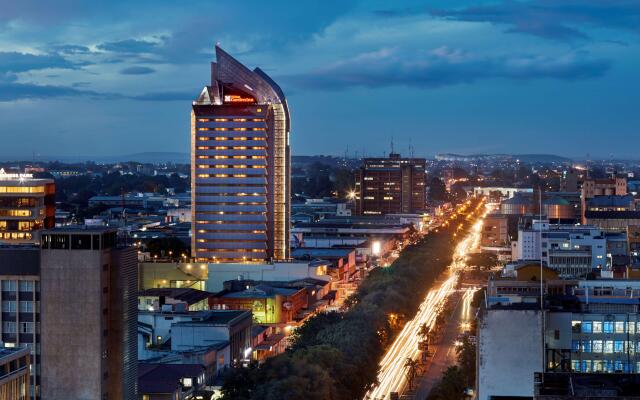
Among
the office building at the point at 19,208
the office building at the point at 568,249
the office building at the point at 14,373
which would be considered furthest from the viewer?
the office building at the point at 568,249

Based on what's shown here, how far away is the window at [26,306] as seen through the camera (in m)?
46.5

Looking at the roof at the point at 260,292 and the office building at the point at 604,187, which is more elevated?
the office building at the point at 604,187

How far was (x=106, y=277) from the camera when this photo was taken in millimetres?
46625

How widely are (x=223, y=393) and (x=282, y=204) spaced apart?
190 ft

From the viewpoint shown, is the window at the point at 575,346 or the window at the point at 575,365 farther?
the window at the point at 575,346

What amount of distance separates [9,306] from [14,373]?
618 centimetres

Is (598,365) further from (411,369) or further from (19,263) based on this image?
(411,369)

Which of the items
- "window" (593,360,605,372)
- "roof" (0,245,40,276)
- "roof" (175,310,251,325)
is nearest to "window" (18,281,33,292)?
"roof" (0,245,40,276)

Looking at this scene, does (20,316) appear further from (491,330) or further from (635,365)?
(635,365)

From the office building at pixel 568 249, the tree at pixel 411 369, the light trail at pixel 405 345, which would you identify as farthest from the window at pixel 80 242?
the office building at pixel 568 249

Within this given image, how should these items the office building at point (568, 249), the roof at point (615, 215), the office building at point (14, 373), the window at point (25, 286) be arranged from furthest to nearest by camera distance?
the roof at point (615, 215), the office building at point (568, 249), the window at point (25, 286), the office building at point (14, 373)

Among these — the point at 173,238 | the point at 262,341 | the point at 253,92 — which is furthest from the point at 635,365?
the point at 173,238

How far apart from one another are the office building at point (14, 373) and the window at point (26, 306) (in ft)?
14.2

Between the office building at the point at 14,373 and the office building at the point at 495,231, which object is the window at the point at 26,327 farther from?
the office building at the point at 495,231
